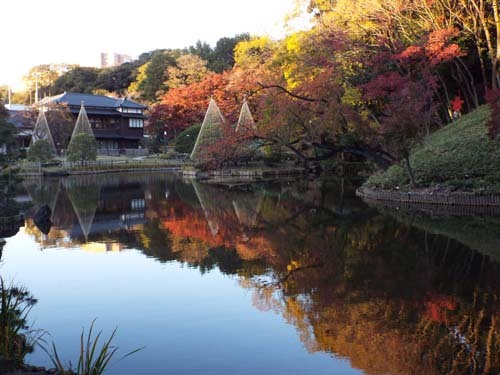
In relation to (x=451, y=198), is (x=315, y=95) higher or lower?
higher

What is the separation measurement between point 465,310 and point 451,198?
11311mm

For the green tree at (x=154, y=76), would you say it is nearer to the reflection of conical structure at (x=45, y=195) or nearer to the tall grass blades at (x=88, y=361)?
the reflection of conical structure at (x=45, y=195)

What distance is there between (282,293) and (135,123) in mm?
51576

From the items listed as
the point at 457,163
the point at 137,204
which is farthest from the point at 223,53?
the point at 457,163

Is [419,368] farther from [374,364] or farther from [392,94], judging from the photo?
[392,94]

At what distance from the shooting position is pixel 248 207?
2027cm

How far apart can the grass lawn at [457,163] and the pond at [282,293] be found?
308 cm

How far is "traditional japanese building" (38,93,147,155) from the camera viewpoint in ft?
180

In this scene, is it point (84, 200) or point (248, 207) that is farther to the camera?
point (84, 200)

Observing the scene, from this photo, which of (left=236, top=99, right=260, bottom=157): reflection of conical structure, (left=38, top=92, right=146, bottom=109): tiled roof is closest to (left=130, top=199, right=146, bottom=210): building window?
(left=236, top=99, right=260, bottom=157): reflection of conical structure

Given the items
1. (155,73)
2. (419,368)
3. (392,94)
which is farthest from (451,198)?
(155,73)

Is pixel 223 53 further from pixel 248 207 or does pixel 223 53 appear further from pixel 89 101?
pixel 248 207

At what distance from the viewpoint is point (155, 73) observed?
62.1 m

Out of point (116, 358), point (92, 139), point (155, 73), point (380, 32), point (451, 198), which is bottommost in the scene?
point (116, 358)
